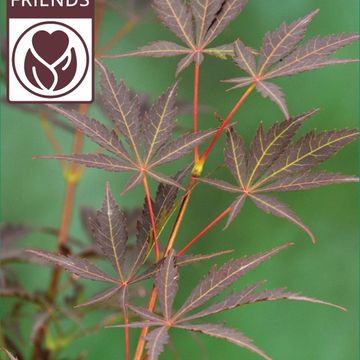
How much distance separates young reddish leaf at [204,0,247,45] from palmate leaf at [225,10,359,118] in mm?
25

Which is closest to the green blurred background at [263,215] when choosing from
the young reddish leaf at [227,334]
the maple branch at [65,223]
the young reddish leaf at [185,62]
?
the maple branch at [65,223]

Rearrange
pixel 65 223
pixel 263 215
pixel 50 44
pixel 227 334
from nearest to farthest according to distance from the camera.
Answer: pixel 227 334
pixel 50 44
pixel 65 223
pixel 263 215

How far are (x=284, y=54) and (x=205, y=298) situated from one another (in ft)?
0.59

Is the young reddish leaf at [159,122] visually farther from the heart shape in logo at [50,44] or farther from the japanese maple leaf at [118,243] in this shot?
the heart shape in logo at [50,44]

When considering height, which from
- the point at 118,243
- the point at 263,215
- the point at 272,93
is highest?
the point at 272,93

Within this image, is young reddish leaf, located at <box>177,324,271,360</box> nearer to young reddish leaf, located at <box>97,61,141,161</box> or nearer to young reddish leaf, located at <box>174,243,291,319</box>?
young reddish leaf, located at <box>174,243,291,319</box>

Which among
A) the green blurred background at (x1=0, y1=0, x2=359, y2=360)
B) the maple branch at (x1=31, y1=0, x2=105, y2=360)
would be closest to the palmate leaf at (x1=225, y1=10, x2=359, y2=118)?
the maple branch at (x1=31, y1=0, x2=105, y2=360)

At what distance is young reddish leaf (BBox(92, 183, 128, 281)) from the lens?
58 centimetres

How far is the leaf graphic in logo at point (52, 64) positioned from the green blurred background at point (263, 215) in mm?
763

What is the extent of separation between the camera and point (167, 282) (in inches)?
21.2

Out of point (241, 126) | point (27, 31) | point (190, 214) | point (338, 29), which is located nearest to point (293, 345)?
point (190, 214)

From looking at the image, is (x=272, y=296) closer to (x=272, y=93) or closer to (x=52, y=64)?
(x=272, y=93)

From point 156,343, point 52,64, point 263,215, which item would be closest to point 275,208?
point 156,343

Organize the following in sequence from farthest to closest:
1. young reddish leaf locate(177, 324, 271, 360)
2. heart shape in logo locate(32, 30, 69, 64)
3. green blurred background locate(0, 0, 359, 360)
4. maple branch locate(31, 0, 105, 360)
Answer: green blurred background locate(0, 0, 359, 360)
maple branch locate(31, 0, 105, 360)
heart shape in logo locate(32, 30, 69, 64)
young reddish leaf locate(177, 324, 271, 360)
